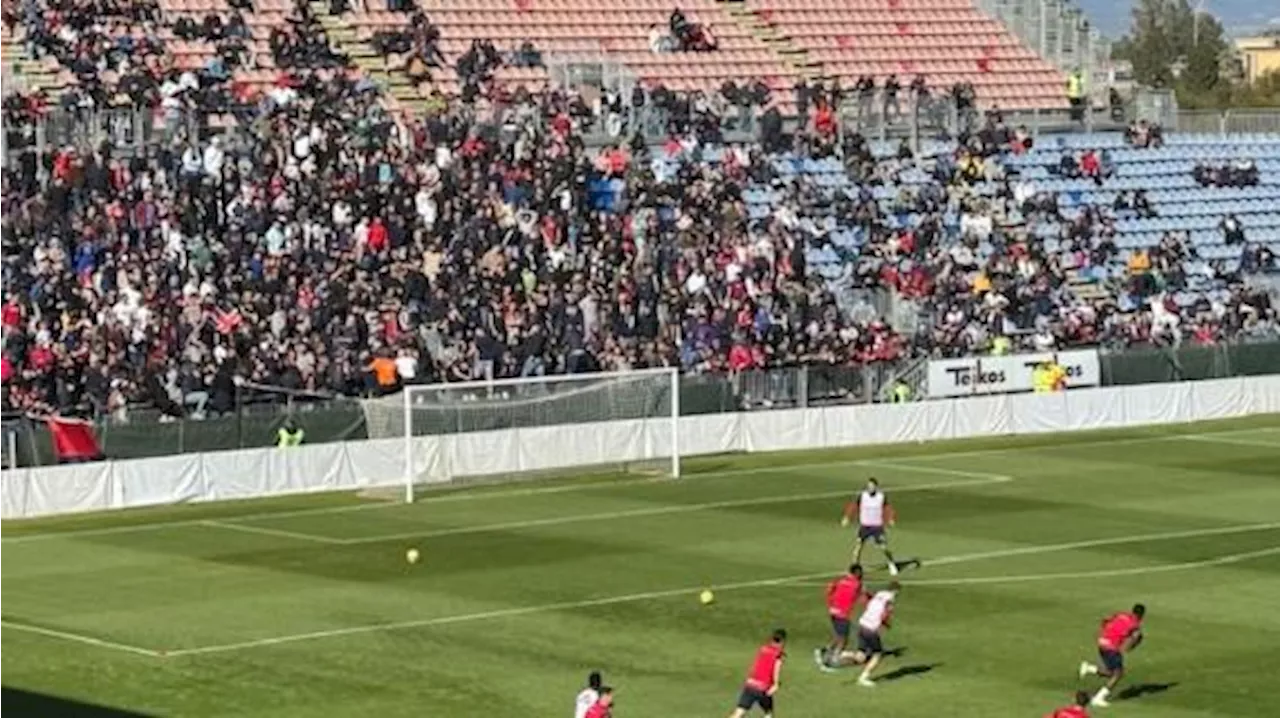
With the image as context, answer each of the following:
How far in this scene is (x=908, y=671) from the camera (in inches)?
1610

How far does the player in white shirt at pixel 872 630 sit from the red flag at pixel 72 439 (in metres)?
21.1

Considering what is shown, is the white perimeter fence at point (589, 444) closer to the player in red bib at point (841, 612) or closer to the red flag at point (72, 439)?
the red flag at point (72, 439)

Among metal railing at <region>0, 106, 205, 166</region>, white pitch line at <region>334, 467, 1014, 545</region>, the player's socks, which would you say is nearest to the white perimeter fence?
white pitch line at <region>334, 467, 1014, 545</region>

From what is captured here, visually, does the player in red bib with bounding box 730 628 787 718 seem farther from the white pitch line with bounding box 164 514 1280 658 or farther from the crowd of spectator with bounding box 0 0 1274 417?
the crowd of spectator with bounding box 0 0 1274 417

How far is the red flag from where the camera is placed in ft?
187

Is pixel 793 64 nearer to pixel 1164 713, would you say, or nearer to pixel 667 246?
pixel 667 246

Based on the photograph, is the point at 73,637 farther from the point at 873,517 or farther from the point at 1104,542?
the point at 1104,542

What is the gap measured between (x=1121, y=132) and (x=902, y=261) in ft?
47.1

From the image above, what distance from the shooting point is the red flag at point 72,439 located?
56.9 metres

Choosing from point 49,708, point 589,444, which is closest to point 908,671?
point 49,708

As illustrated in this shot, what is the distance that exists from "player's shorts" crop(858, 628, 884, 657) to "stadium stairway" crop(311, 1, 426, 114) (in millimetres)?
38431

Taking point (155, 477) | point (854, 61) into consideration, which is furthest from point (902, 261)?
point (155, 477)

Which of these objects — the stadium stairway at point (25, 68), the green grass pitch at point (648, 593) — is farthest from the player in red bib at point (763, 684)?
the stadium stairway at point (25, 68)

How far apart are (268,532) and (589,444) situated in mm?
10174
